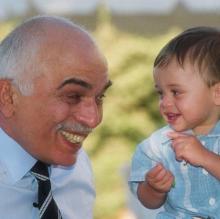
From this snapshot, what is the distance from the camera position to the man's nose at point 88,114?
2162mm

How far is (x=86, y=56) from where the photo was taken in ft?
7.22

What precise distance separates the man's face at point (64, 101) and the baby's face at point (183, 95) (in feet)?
0.71

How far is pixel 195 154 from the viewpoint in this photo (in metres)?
2.20

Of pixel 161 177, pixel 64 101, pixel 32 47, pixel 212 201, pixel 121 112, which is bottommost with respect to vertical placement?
pixel 121 112

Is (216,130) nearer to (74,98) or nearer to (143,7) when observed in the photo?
(74,98)

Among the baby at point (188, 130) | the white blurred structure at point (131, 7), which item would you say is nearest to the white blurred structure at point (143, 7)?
the white blurred structure at point (131, 7)

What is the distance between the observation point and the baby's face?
2232 millimetres

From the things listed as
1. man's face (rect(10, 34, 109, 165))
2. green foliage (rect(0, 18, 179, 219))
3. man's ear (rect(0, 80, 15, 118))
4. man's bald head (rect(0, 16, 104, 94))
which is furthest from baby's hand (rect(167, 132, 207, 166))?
green foliage (rect(0, 18, 179, 219))

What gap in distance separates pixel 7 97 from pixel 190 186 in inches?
27.0

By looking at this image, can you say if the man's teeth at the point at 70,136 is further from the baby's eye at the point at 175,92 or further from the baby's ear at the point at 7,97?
the baby's eye at the point at 175,92

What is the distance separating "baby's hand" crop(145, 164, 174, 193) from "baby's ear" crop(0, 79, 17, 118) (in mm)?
505

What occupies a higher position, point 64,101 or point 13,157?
point 64,101

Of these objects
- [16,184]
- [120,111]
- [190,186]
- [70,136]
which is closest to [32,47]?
[70,136]

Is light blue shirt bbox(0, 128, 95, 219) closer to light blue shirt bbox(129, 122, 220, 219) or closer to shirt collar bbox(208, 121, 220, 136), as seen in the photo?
light blue shirt bbox(129, 122, 220, 219)
